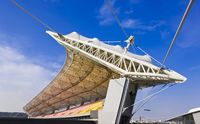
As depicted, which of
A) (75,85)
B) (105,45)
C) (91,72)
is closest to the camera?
(105,45)

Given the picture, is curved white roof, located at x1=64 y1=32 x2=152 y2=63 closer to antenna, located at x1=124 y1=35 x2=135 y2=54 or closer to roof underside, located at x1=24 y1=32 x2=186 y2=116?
roof underside, located at x1=24 y1=32 x2=186 y2=116

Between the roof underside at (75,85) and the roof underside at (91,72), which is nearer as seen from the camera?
the roof underside at (91,72)

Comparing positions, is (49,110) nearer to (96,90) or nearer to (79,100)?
(79,100)

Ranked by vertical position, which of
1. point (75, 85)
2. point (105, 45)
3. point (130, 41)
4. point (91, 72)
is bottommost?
point (105, 45)

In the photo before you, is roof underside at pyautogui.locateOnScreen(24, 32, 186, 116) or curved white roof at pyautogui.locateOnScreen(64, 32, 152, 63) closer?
roof underside at pyautogui.locateOnScreen(24, 32, 186, 116)

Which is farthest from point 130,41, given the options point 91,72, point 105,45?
point 91,72

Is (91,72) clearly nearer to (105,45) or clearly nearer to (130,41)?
(105,45)

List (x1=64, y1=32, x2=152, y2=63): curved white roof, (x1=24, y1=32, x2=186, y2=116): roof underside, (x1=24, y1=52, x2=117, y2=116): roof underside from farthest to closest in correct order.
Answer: (x1=24, y1=52, x2=117, y2=116): roof underside < (x1=64, y1=32, x2=152, y2=63): curved white roof < (x1=24, y1=32, x2=186, y2=116): roof underside

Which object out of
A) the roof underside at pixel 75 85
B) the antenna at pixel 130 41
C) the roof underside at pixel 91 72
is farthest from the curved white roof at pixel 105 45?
the roof underside at pixel 75 85

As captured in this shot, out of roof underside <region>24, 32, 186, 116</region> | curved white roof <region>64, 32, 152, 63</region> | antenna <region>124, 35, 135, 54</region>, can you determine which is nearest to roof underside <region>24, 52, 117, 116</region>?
roof underside <region>24, 32, 186, 116</region>

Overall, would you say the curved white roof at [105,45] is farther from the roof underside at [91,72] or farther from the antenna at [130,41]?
the antenna at [130,41]

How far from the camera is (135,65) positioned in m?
37.6

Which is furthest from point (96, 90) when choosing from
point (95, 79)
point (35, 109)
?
point (35, 109)

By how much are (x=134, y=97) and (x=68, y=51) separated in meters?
12.2
